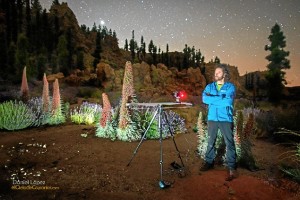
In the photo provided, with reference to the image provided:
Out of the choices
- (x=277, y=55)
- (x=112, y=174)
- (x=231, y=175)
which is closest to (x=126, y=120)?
(x=112, y=174)

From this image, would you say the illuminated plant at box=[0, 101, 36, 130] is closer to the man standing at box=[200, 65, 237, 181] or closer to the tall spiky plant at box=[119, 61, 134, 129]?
the tall spiky plant at box=[119, 61, 134, 129]

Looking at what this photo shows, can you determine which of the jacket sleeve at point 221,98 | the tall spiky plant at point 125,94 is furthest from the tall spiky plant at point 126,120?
the jacket sleeve at point 221,98

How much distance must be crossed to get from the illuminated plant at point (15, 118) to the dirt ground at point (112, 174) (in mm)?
917

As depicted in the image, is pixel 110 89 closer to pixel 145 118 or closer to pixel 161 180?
pixel 145 118

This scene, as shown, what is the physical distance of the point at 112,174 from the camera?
17.5 ft

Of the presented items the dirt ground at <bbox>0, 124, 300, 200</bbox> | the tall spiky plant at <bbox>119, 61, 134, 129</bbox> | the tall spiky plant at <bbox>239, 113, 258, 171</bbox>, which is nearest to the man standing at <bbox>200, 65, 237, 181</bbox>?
the dirt ground at <bbox>0, 124, 300, 200</bbox>

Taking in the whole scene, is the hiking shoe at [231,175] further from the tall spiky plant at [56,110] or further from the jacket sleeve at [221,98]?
the tall spiky plant at [56,110]

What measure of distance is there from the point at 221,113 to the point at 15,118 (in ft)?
22.6

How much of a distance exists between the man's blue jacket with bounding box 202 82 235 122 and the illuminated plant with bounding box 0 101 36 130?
21.0 ft

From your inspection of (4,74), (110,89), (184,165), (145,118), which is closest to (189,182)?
(184,165)

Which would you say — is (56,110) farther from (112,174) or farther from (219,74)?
(219,74)

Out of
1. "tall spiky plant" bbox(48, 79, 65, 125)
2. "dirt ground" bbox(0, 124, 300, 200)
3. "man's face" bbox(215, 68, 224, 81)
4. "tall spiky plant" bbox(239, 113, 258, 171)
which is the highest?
"man's face" bbox(215, 68, 224, 81)

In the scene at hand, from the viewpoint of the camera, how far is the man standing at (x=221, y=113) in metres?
5.11

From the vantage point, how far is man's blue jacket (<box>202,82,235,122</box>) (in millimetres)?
5191
